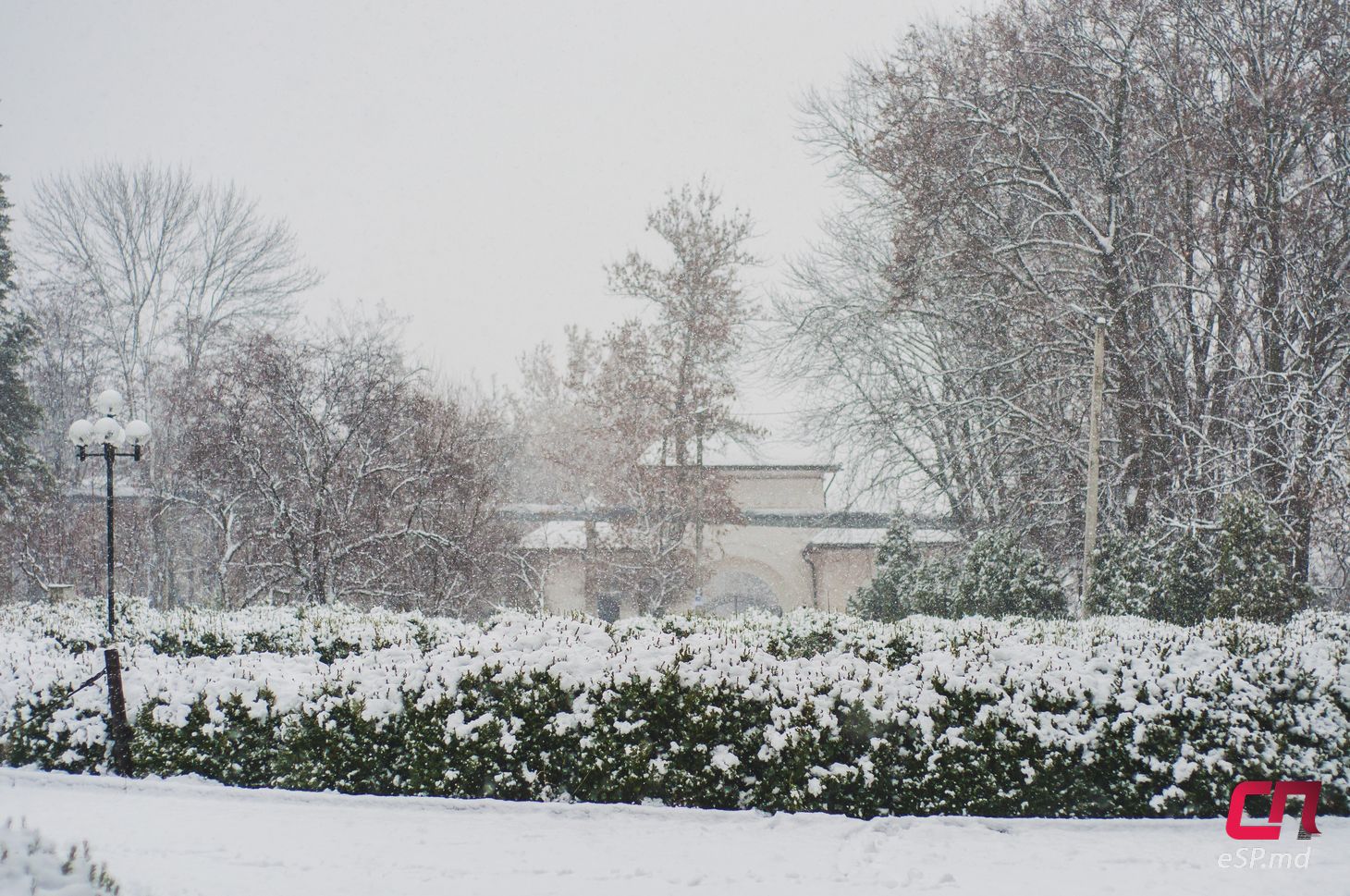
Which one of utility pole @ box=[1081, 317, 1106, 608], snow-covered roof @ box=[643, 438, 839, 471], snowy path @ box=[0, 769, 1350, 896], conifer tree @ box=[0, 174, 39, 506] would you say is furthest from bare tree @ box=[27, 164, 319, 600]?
utility pole @ box=[1081, 317, 1106, 608]

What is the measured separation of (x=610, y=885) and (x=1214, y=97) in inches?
682

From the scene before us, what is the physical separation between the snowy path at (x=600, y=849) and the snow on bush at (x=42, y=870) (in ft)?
6.30

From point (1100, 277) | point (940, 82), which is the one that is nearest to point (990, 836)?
point (1100, 277)

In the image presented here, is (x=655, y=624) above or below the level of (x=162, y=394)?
below

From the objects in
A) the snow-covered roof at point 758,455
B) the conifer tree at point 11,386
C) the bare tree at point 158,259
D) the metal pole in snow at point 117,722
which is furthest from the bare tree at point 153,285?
the metal pole in snow at point 117,722

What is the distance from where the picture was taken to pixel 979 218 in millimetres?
18531

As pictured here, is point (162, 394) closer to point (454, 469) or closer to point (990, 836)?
point (454, 469)

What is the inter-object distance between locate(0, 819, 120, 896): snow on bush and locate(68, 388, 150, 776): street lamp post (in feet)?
18.0

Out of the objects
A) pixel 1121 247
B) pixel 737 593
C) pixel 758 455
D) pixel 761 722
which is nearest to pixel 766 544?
pixel 758 455

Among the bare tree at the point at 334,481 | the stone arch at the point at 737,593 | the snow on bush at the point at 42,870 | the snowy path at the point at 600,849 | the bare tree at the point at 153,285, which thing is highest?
the bare tree at the point at 153,285

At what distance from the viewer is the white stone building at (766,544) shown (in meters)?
26.1

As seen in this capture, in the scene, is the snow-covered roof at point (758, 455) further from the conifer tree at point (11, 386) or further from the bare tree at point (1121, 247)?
the conifer tree at point (11, 386)

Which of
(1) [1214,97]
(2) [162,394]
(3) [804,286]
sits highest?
(1) [1214,97]

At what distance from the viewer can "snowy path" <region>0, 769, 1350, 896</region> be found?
503 cm
